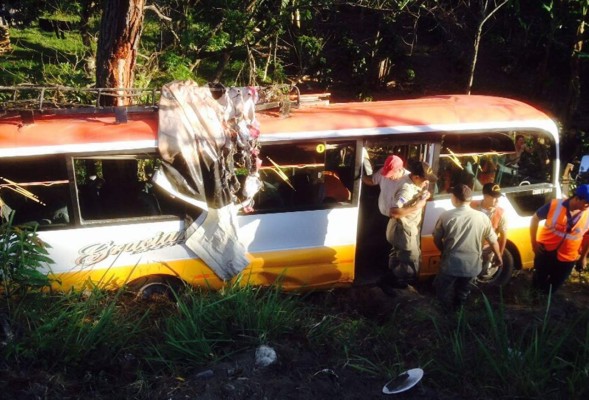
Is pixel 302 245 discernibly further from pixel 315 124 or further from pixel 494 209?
pixel 494 209

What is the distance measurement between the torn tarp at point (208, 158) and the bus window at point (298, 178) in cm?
37

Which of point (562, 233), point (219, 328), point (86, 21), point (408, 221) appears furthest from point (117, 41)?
point (86, 21)

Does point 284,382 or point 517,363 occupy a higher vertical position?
point 517,363

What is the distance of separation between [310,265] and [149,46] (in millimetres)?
11533

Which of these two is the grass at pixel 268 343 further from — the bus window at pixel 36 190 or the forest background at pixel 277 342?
the bus window at pixel 36 190

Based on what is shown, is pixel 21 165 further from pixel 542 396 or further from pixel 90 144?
pixel 542 396

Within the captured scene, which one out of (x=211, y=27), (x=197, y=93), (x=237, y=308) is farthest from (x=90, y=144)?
Result: (x=211, y=27)

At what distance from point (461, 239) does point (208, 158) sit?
2.54m

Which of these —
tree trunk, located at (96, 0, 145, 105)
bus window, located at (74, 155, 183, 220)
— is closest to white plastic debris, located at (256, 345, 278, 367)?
bus window, located at (74, 155, 183, 220)

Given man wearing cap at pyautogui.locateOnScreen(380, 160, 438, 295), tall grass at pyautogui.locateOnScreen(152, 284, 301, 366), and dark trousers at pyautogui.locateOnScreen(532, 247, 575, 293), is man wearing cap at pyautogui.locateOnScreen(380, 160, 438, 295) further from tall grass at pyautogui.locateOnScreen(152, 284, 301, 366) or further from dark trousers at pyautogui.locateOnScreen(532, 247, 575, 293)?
tall grass at pyautogui.locateOnScreen(152, 284, 301, 366)

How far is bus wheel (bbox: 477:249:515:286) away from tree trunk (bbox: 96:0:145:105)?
5084 mm

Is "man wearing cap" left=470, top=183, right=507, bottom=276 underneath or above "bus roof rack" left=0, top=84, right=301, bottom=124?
underneath

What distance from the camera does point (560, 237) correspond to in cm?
577

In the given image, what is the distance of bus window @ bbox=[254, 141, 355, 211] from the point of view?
18.7 feet
